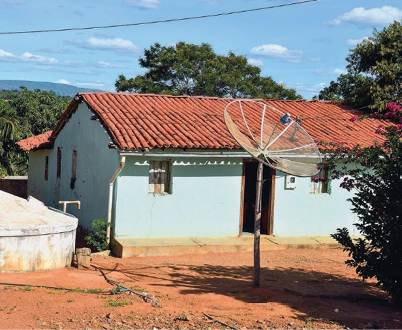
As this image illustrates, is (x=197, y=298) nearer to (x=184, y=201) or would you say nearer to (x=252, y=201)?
(x=184, y=201)

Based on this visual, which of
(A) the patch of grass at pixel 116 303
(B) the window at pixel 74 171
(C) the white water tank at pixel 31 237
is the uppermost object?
(B) the window at pixel 74 171

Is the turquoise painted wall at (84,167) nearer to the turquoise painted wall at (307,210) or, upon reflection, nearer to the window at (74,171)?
the window at (74,171)

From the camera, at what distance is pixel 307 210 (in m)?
16.8

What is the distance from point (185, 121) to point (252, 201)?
3570 millimetres

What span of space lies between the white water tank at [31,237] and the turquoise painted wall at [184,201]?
2359 millimetres

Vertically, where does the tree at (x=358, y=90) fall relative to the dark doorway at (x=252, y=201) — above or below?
above

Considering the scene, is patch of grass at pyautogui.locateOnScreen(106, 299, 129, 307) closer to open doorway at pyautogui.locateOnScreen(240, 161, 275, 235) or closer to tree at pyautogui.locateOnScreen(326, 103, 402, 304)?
tree at pyautogui.locateOnScreen(326, 103, 402, 304)

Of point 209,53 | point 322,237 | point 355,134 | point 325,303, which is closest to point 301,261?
point 322,237

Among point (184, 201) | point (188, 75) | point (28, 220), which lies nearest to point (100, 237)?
point (184, 201)

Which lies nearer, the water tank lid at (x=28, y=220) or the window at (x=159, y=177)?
the water tank lid at (x=28, y=220)

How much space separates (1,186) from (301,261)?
57.1ft

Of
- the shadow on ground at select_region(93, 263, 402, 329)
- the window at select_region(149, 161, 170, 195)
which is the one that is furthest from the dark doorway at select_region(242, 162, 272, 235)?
the shadow on ground at select_region(93, 263, 402, 329)

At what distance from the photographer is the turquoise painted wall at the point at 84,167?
1570 cm

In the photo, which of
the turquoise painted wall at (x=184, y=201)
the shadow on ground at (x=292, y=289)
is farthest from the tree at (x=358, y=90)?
the shadow on ground at (x=292, y=289)
